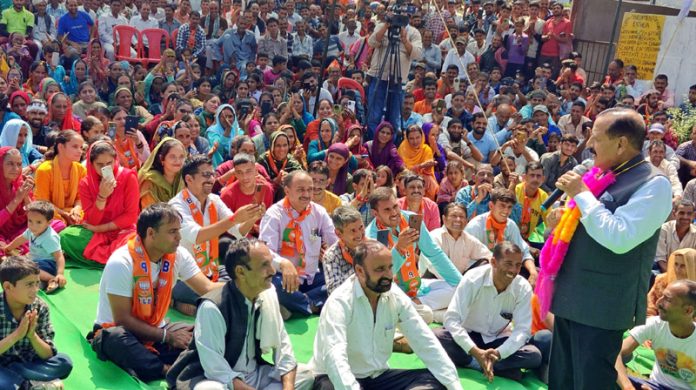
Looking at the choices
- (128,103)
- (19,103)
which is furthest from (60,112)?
(128,103)

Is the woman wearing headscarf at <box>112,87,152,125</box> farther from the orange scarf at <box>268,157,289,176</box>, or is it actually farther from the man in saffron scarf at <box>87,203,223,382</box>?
the man in saffron scarf at <box>87,203,223,382</box>

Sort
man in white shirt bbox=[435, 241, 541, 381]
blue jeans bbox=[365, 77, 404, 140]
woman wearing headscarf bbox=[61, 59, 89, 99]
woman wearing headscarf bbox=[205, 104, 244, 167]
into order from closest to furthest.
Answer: man in white shirt bbox=[435, 241, 541, 381] → woman wearing headscarf bbox=[205, 104, 244, 167] → blue jeans bbox=[365, 77, 404, 140] → woman wearing headscarf bbox=[61, 59, 89, 99]

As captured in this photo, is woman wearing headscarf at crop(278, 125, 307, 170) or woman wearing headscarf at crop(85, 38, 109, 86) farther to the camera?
woman wearing headscarf at crop(85, 38, 109, 86)

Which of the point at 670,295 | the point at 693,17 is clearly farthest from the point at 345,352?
the point at 693,17

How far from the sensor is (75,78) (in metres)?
9.15

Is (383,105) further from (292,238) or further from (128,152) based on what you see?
(292,238)

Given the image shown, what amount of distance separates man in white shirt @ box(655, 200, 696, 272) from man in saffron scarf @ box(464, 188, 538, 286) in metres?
1.36

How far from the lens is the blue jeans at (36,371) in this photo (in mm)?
3385

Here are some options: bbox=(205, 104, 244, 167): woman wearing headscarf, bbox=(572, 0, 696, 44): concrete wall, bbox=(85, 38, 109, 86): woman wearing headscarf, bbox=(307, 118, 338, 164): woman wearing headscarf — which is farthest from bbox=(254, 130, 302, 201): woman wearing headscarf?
bbox=(572, 0, 696, 44): concrete wall

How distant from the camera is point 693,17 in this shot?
10891 millimetres

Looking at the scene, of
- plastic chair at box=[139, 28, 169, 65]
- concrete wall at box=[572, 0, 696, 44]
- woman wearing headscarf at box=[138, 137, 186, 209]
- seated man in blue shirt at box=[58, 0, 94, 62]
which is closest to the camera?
woman wearing headscarf at box=[138, 137, 186, 209]

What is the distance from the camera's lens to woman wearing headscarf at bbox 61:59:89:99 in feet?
29.8

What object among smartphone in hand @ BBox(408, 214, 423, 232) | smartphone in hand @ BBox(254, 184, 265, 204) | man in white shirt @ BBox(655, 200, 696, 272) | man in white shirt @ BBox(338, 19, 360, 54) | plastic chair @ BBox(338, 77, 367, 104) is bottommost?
man in white shirt @ BBox(655, 200, 696, 272)

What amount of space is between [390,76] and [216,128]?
1.98 m
